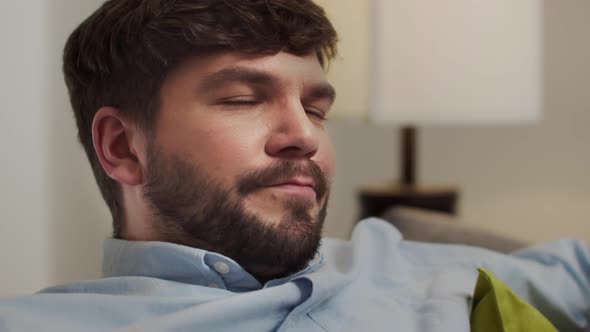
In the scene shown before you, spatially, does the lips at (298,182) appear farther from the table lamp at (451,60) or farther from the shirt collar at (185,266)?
the table lamp at (451,60)

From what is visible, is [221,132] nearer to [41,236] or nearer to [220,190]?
Result: [220,190]

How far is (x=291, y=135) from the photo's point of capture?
691mm

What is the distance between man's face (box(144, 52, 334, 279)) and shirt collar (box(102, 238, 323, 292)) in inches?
0.6

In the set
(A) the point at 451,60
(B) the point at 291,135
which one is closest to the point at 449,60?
(A) the point at 451,60

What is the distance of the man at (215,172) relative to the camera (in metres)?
0.66

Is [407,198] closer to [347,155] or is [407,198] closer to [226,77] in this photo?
[347,155]

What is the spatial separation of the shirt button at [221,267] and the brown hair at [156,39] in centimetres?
18

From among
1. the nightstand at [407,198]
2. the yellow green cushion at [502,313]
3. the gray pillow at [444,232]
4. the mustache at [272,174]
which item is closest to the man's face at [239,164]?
the mustache at [272,174]

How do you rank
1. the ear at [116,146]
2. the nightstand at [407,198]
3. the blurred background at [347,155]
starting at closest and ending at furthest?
the ear at [116,146]
the blurred background at [347,155]
the nightstand at [407,198]

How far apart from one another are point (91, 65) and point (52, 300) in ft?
0.97

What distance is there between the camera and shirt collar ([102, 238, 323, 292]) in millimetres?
687

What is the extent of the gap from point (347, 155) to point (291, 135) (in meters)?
1.57

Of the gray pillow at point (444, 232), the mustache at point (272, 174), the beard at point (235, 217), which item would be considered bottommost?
the gray pillow at point (444, 232)

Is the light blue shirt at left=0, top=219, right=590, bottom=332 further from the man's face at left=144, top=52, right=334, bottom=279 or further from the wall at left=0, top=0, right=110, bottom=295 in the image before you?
the wall at left=0, top=0, right=110, bottom=295
